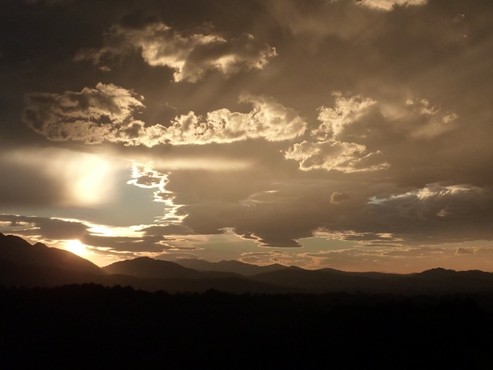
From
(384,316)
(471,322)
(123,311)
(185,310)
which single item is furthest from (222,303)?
(471,322)

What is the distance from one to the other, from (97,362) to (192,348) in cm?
1256

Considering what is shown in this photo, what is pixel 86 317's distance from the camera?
80.3 meters

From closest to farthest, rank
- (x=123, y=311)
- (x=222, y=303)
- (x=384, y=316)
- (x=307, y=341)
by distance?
(x=307, y=341) < (x=384, y=316) < (x=123, y=311) < (x=222, y=303)

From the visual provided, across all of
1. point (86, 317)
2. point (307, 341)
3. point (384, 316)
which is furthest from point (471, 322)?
point (86, 317)

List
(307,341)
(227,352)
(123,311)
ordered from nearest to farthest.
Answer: (227,352) → (307,341) → (123,311)

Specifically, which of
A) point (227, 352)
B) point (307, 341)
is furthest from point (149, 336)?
point (307, 341)

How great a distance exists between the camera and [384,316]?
7881 cm

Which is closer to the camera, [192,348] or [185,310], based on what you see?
[192,348]

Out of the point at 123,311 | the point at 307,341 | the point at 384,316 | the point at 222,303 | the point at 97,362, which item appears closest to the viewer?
the point at 97,362

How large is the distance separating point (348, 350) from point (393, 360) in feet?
19.9

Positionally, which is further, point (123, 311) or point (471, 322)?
point (123, 311)

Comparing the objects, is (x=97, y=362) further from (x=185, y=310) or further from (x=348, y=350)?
(x=185, y=310)

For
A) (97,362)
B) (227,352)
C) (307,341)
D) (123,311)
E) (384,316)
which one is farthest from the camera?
(123,311)

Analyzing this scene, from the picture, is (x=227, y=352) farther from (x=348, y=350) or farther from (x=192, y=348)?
(x=348, y=350)
